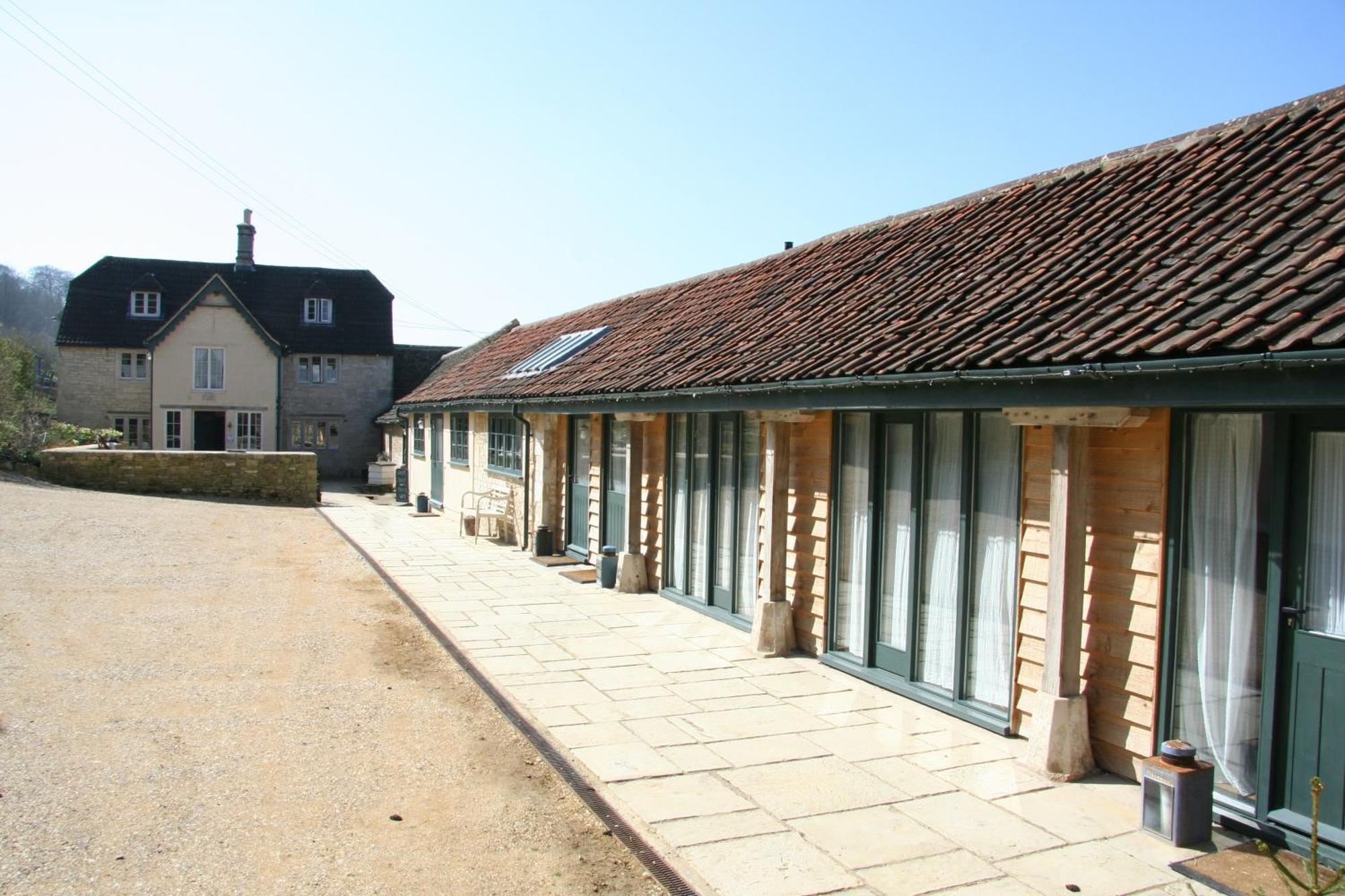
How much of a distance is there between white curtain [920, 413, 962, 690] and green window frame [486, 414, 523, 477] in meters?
10.2

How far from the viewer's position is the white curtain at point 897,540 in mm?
7266

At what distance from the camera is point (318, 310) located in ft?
128

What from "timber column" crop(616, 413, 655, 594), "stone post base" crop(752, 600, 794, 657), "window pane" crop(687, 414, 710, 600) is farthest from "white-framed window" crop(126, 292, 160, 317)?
"stone post base" crop(752, 600, 794, 657)

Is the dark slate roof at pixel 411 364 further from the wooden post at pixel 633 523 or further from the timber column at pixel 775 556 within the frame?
the timber column at pixel 775 556

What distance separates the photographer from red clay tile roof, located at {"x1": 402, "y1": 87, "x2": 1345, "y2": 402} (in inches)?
186

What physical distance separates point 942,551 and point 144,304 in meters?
38.9

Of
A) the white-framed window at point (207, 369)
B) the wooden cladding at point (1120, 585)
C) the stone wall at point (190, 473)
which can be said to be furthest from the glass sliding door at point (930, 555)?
the white-framed window at point (207, 369)

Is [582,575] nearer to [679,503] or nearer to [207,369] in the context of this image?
[679,503]

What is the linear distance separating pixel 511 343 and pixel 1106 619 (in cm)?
1860

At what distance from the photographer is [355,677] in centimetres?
802

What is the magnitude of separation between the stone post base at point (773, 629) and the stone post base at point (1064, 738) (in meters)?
3.21

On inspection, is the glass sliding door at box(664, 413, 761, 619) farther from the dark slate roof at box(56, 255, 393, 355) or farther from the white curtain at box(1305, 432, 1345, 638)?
the dark slate roof at box(56, 255, 393, 355)

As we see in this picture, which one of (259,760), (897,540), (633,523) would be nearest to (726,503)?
(633,523)

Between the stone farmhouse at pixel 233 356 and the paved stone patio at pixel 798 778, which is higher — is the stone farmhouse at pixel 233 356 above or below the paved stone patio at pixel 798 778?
above
